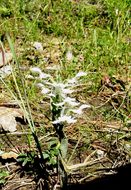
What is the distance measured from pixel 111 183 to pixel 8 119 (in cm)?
71

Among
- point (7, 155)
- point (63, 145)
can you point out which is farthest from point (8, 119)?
point (63, 145)

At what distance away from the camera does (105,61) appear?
9.37 feet

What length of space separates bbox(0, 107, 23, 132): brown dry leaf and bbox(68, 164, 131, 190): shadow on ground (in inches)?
21.6

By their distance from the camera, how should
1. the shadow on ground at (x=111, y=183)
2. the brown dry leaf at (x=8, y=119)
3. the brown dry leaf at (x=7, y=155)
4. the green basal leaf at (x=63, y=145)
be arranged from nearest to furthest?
the green basal leaf at (x=63, y=145)
the shadow on ground at (x=111, y=183)
the brown dry leaf at (x=7, y=155)
the brown dry leaf at (x=8, y=119)

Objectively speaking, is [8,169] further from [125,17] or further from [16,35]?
[125,17]

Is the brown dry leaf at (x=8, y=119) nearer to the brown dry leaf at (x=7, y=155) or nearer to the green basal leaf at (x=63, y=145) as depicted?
the brown dry leaf at (x=7, y=155)

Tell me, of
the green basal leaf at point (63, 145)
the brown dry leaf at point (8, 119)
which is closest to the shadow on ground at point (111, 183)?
the green basal leaf at point (63, 145)

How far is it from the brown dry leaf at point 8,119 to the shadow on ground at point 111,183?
21.6 inches

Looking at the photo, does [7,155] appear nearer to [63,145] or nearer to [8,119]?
[8,119]

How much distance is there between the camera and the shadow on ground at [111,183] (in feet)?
6.09

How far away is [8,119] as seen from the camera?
2.24 m

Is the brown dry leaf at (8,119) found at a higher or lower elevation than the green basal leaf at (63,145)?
lower

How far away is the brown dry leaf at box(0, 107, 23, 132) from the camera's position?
7.25ft

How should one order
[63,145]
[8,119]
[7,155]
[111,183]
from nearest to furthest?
[63,145] → [111,183] → [7,155] → [8,119]
